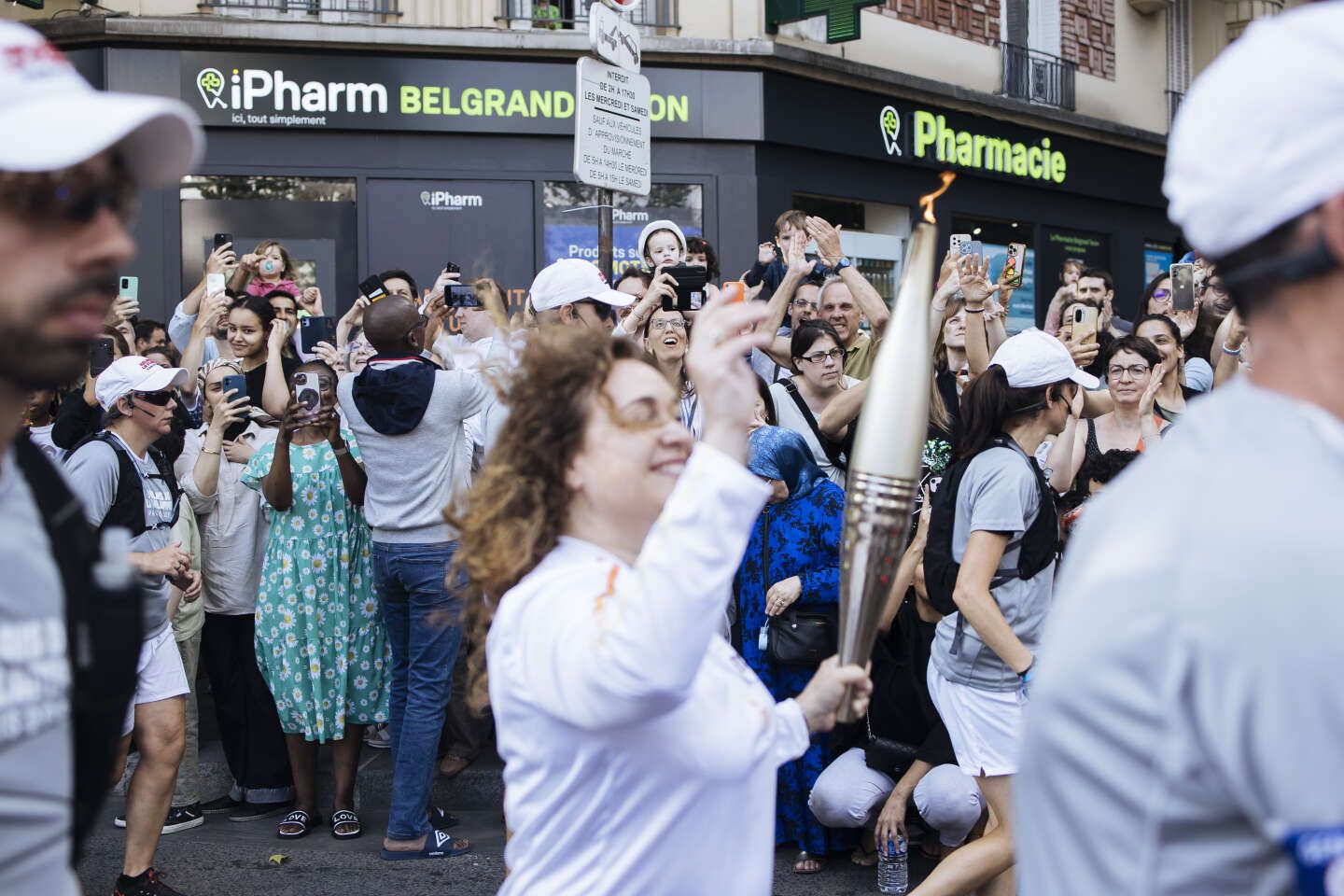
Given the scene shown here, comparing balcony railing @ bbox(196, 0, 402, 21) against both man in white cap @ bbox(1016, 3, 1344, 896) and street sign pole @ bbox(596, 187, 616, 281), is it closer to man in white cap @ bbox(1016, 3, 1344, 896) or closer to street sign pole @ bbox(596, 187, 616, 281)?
street sign pole @ bbox(596, 187, 616, 281)

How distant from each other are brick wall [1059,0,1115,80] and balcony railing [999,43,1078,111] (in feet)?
0.84

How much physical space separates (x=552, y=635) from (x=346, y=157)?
1262cm

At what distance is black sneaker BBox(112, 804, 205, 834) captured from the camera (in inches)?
281

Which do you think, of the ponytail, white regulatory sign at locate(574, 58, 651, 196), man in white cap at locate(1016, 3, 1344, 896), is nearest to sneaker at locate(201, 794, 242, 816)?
white regulatory sign at locate(574, 58, 651, 196)

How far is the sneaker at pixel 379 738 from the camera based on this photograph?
7987 millimetres

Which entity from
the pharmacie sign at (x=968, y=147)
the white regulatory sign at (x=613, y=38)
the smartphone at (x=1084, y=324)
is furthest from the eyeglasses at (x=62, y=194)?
the pharmacie sign at (x=968, y=147)

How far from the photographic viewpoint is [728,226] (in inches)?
582

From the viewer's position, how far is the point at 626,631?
80.3 inches

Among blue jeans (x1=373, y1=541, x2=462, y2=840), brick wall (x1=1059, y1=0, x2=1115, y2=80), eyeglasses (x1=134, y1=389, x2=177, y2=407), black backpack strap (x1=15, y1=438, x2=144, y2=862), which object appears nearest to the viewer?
black backpack strap (x1=15, y1=438, x2=144, y2=862)

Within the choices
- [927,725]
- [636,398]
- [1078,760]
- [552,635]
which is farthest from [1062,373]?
[1078,760]

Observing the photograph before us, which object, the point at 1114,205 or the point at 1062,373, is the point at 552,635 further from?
the point at 1114,205

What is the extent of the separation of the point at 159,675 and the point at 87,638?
4235mm

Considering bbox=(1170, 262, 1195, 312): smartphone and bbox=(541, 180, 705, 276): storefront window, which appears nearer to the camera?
bbox=(1170, 262, 1195, 312): smartphone

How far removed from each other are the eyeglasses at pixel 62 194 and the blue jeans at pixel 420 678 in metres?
4.86
